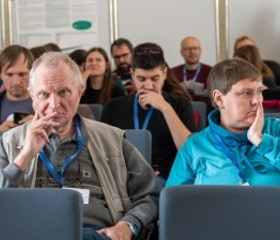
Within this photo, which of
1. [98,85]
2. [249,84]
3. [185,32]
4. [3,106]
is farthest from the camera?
[185,32]

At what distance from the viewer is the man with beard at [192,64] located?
24.0ft

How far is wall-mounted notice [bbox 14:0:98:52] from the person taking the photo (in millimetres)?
7875

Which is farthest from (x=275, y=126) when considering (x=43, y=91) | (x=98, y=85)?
(x=98, y=85)

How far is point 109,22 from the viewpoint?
7.84m

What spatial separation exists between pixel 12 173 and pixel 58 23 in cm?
571

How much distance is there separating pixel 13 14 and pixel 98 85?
289 cm

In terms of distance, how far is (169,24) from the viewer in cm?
777

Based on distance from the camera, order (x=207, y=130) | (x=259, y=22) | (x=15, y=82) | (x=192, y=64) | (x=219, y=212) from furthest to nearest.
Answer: (x=259, y=22), (x=192, y=64), (x=15, y=82), (x=207, y=130), (x=219, y=212)

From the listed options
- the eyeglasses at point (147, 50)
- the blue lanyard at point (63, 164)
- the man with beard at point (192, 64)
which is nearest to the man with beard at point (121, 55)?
the man with beard at point (192, 64)

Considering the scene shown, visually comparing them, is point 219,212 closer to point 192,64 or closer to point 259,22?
point 192,64

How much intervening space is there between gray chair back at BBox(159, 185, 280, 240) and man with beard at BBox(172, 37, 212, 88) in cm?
538

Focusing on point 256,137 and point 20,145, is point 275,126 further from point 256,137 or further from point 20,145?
point 20,145

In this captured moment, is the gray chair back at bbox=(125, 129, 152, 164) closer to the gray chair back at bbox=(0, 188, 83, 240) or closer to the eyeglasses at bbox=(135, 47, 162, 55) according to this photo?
the eyeglasses at bbox=(135, 47, 162, 55)

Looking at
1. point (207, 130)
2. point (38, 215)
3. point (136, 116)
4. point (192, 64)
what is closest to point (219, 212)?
point (38, 215)
